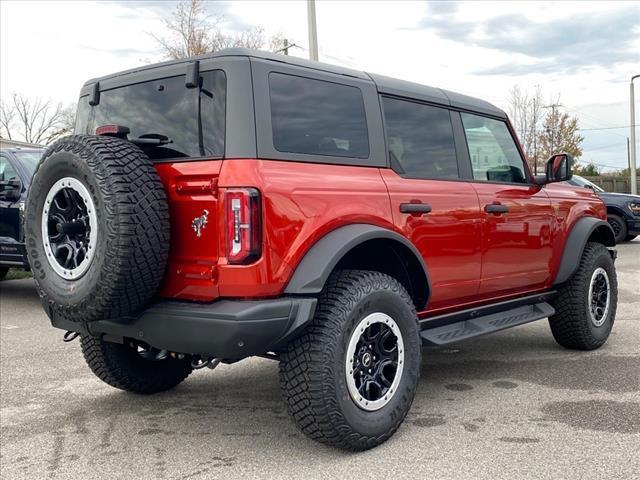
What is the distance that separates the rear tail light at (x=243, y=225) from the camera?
120 inches

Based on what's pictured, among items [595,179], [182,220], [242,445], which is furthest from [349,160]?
[595,179]

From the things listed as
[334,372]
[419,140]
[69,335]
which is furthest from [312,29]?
[334,372]

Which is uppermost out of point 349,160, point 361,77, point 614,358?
point 361,77

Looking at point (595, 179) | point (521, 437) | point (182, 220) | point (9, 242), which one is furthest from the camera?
point (595, 179)

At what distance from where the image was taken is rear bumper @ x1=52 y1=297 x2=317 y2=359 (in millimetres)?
3020

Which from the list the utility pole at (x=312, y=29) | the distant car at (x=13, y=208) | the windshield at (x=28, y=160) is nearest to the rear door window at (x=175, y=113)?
the distant car at (x=13, y=208)

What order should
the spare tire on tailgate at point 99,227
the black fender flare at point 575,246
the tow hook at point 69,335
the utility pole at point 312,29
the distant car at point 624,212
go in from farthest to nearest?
the utility pole at point 312,29
the distant car at point 624,212
the black fender flare at point 575,246
the tow hook at point 69,335
the spare tire on tailgate at point 99,227

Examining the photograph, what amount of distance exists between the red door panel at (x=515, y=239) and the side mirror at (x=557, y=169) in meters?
0.09

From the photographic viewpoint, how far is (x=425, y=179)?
4.11m

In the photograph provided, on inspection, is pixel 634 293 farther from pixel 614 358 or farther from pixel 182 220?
pixel 182 220

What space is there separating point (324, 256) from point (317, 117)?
2.57 ft

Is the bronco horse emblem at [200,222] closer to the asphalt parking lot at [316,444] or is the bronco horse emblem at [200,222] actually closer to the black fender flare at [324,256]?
the black fender flare at [324,256]

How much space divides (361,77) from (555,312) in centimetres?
254

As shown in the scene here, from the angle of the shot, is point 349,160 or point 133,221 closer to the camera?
point 133,221
